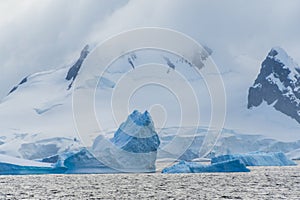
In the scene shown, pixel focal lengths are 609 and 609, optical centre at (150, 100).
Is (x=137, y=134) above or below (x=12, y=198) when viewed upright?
above

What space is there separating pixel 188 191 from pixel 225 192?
199 inches

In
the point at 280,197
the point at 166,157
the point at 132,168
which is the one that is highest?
the point at 166,157

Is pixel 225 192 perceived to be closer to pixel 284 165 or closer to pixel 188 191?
pixel 188 191

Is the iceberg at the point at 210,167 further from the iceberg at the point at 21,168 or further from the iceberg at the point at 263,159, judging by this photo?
the iceberg at the point at 21,168

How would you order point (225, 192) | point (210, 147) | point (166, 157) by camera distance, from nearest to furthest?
point (225, 192) < point (166, 157) < point (210, 147)

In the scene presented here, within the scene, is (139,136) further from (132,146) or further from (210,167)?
(210,167)

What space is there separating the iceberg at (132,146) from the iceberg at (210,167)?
29.2ft

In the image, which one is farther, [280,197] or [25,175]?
[25,175]

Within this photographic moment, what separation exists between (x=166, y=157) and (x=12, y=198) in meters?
116

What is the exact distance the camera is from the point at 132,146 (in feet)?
309

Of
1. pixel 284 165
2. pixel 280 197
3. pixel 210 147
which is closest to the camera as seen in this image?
pixel 280 197

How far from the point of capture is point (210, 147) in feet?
606

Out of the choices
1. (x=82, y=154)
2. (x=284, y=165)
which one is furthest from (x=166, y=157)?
(x=82, y=154)

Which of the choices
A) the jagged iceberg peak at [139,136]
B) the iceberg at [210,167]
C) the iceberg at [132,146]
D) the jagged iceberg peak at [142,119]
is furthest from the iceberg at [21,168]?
the iceberg at [210,167]
